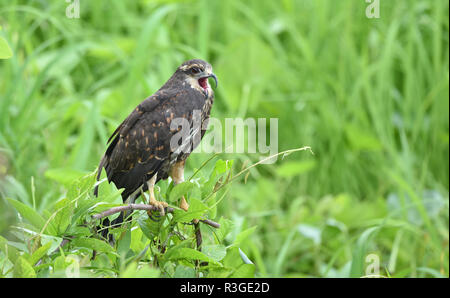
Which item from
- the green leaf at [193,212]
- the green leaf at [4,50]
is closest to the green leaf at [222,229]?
the green leaf at [193,212]

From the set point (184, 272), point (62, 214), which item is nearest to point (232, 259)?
point (184, 272)

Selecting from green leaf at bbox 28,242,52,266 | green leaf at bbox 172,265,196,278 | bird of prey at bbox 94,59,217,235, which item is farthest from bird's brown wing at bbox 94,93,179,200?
green leaf at bbox 28,242,52,266

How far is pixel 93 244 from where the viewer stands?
4.18 feet

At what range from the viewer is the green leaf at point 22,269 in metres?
1.15

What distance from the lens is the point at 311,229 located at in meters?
3.40

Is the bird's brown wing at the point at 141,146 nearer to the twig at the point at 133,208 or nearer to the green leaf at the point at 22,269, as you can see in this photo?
the twig at the point at 133,208

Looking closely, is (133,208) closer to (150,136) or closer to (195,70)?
(150,136)

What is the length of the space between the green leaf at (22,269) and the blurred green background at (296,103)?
6.04 feet

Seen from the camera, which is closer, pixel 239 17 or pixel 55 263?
pixel 55 263

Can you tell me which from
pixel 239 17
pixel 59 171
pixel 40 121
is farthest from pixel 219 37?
pixel 59 171

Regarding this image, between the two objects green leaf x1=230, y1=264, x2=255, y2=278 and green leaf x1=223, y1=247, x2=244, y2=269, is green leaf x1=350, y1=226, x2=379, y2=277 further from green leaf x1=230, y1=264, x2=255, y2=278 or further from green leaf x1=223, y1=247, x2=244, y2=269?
green leaf x1=230, y1=264, x2=255, y2=278

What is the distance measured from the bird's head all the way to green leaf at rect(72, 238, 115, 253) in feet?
1.79
